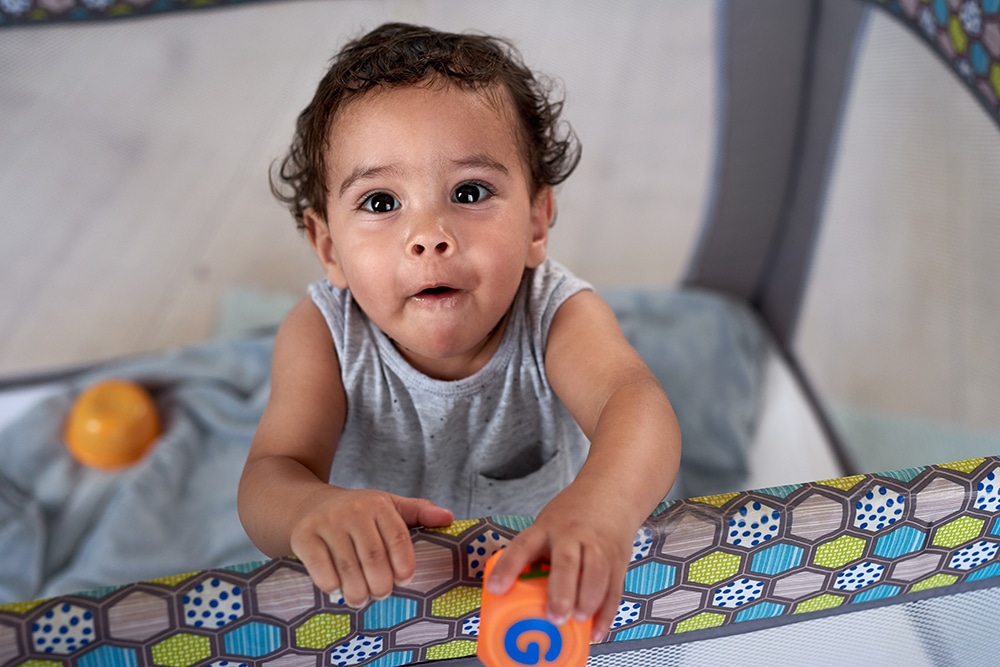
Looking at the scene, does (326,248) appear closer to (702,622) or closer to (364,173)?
(364,173)

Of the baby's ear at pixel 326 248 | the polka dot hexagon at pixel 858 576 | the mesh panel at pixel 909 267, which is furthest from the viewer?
the mesh panel at pixel 909 267

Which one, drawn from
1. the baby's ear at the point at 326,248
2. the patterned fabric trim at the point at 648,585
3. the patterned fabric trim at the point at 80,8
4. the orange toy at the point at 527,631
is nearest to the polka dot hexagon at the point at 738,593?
the patterned fabric trim at the point at 648,585

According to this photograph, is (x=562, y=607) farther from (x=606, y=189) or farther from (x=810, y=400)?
(x=810, y=400)

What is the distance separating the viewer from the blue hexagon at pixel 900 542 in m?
0.46

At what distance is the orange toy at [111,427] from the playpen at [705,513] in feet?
0.07

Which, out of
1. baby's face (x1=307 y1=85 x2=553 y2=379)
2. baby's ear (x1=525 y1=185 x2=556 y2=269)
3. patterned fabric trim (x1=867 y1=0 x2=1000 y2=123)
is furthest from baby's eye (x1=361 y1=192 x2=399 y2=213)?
patterned fabric trim (x1=867 y1=0 x2=1000 y2=123)

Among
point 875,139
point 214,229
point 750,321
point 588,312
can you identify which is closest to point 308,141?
point 588,312

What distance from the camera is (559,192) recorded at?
0.81 meters

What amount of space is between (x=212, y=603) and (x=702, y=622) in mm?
254

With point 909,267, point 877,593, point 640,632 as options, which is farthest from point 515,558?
point 909,267

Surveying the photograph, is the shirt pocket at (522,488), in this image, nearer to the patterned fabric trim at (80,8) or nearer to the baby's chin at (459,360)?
the baby's chin at (459,360)

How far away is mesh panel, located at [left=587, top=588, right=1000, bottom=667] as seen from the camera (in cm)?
50

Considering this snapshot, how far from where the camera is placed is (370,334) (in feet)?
2.18

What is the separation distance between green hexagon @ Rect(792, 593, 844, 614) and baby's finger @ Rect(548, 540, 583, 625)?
171 mm
